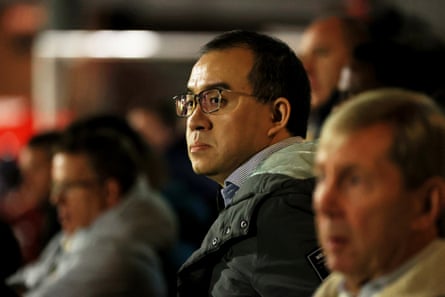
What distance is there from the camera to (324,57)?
5738 mm

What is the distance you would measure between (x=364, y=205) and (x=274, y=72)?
132 cm

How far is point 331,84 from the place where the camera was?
558 cm

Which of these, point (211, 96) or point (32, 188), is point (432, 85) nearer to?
point (211, 96)

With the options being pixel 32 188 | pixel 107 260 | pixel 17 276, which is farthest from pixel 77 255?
pixel 32 188

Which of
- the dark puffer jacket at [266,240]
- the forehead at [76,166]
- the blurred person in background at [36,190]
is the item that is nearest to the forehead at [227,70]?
the dark puffer jacket at [266,240]

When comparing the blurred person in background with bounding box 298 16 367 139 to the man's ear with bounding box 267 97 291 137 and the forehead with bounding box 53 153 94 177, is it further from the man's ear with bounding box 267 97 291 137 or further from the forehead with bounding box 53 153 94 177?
the man's ear with bounding box 267 97 291 137

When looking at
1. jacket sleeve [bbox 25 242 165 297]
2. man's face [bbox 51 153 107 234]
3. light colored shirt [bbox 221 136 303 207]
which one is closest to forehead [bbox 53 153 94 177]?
man's face [bbox 51 153 107 234]

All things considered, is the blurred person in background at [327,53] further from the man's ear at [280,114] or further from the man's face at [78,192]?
the man's ear at [280,114]

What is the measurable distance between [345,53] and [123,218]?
1.45 metres

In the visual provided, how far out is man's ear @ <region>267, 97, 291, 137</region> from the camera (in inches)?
137

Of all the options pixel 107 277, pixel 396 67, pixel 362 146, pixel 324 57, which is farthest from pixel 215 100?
pixel 324 57

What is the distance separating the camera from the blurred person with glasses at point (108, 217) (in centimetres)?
483

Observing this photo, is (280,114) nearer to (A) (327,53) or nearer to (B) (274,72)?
(B) (274,72)

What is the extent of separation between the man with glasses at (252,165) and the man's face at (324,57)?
1.97 metres
